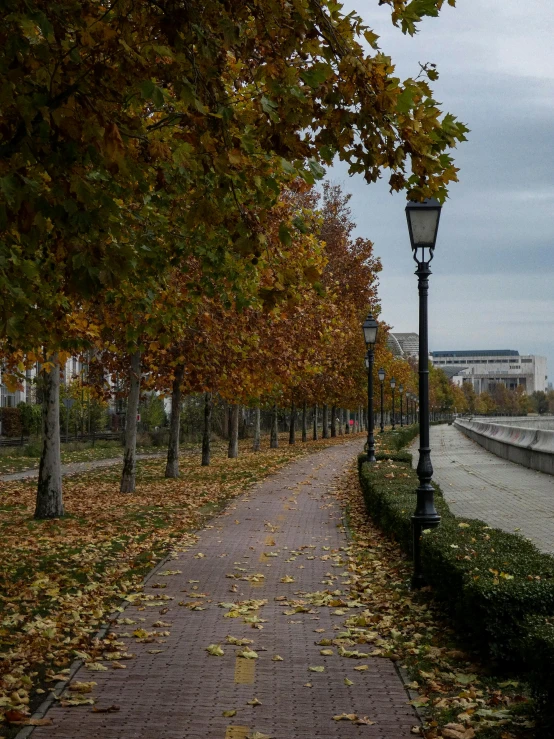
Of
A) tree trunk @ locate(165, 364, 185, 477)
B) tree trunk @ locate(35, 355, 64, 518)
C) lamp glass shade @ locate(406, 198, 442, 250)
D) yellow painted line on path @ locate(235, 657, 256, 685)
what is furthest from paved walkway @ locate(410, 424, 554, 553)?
tree trunk @ locate(165, 364, 185, 477)

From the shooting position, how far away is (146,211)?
36.1ft

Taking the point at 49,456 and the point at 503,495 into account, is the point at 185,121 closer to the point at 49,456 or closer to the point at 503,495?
the point at 49,456

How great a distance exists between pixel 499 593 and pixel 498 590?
0.08 ft

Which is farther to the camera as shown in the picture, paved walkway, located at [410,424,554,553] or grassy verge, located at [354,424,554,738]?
paved walkway, located at [410,424,554,553]

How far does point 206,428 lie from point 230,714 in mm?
27359

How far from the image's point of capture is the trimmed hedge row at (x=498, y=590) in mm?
5428

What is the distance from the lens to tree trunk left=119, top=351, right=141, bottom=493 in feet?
73.3

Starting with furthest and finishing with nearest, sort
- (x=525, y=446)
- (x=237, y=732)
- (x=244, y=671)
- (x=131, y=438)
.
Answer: (x=525, y=446), (x=131, y=438), (x=244, y=671), (x=237, y=732)

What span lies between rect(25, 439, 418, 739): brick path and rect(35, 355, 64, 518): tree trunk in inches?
230

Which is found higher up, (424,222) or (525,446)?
(424,222)

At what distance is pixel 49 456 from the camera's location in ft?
54.9

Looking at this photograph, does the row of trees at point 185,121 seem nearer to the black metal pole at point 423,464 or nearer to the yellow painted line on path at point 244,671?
the black metal pole at point 423,464

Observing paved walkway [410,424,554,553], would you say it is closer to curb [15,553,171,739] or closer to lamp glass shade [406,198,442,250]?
lamp glass shade [406,198,442,250]

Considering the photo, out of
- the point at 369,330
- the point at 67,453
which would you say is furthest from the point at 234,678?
the point at 67,453
